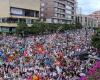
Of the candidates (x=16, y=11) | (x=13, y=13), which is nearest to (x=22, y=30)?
(x=13, y=13)

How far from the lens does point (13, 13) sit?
7619 centimetres

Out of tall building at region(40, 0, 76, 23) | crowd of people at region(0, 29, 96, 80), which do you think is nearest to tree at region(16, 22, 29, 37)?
tall building at region(40, 0, 76, 23)

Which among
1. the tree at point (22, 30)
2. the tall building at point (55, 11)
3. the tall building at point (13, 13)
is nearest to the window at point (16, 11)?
the tall building at point (13, 13)

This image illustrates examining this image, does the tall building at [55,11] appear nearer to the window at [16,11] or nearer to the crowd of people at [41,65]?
the window at [16,11]

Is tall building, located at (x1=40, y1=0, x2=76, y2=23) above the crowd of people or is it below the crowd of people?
above

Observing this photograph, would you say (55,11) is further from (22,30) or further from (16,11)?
(22,30)

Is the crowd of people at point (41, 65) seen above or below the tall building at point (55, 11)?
below

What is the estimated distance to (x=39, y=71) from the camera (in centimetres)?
2542

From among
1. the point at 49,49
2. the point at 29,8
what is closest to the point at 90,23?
the point at 29,8

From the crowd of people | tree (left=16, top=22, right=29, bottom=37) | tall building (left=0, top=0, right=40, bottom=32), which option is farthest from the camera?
tall building (left=0, top=0, right=40, bottom=32)

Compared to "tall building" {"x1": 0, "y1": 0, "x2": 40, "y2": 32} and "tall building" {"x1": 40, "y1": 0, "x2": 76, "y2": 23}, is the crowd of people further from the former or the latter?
"tall building" {"x1": 40, "y1": 0, "x2": 76, "y2": 23}

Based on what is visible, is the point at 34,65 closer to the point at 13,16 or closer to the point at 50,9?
the point at 13,16

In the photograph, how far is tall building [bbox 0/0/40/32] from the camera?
246ft

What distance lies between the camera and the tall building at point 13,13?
74938mm
